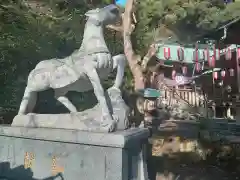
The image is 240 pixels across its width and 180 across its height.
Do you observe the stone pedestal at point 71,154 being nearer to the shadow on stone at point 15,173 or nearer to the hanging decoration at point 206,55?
the shadow on stone at point 15,173

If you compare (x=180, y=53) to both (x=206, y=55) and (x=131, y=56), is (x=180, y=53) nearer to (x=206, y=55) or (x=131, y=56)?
(x=206, y=55)

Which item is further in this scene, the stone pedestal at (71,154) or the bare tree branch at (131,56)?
the bare tree branch at (131,56)

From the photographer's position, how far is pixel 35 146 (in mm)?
3689

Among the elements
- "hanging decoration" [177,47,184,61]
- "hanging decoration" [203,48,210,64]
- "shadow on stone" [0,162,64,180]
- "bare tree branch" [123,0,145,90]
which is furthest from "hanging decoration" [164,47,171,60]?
"shadow on stone" [0,162,64,180]

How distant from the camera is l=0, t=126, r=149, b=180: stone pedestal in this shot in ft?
10.2

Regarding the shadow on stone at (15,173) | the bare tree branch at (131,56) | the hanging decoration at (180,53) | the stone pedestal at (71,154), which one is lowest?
the shadow on stone at (15,173)

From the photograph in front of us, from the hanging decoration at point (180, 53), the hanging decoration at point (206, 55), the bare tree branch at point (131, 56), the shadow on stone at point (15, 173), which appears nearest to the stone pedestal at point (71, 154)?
the shadow on stone at point (15, 173)

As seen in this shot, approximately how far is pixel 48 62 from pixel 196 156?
203 inches

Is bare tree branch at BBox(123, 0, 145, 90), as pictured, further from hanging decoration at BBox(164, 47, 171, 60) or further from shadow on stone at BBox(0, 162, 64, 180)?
hanging decoration at BBox(164, 47, 171, 60)

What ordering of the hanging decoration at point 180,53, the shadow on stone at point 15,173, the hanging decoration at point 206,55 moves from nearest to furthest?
the shadow on stone at point 15,173, the hanging decoration at point 206,55, the hanging decoration at point 180,53

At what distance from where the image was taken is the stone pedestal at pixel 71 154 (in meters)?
3.10

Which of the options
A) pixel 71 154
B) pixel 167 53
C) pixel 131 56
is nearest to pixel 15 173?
pixel 71 154

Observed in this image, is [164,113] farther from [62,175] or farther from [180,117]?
[62,175]

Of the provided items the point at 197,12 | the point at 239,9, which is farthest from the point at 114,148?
the point at 239,9
